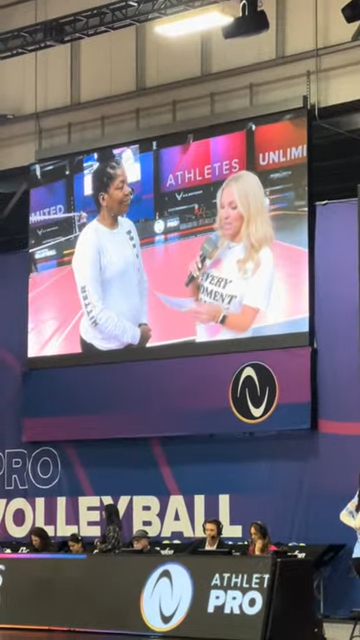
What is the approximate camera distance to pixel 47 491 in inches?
515

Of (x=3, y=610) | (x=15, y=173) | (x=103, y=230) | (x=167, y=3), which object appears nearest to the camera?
(x=3, y=610)

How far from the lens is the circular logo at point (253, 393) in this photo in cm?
1143

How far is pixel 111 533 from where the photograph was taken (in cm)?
1095

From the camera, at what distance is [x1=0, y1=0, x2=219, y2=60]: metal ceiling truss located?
11.1 metres

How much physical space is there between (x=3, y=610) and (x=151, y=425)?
3797 millimetres

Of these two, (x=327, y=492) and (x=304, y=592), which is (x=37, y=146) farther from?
(x=304, y=592)

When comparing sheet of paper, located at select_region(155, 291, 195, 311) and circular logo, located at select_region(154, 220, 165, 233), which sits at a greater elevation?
circular logo, located at select_region(154, 220, 165, 233)

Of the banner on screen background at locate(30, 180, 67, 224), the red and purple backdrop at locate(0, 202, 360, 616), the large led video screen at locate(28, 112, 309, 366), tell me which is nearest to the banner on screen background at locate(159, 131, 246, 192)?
the large led video screen at locate(28, 112, 309, 366)

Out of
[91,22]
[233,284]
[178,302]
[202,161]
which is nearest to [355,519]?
[233,284]

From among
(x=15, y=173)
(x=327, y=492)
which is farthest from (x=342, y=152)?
(x=15, y=173)

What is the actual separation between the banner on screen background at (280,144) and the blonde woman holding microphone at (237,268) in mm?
231

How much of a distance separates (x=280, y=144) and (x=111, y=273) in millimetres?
2357

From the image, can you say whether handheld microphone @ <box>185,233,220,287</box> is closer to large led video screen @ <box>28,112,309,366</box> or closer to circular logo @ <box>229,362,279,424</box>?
large led video screen @ <box>28,112,309,366</box>

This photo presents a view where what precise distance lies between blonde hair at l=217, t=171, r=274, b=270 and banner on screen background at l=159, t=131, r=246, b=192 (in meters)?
0.13
